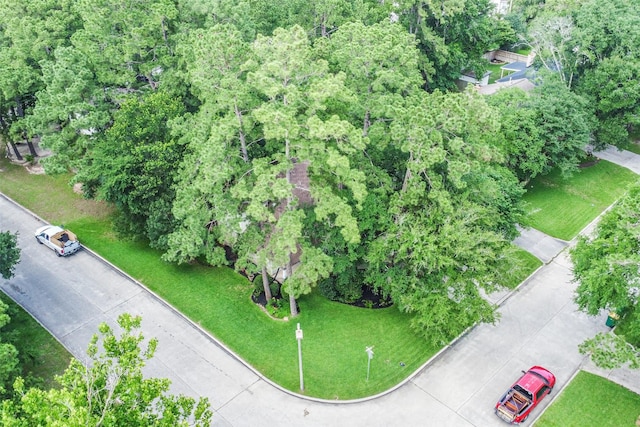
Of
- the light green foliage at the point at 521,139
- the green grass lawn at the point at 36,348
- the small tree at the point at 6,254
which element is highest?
the light green foliage at the point at 521,139

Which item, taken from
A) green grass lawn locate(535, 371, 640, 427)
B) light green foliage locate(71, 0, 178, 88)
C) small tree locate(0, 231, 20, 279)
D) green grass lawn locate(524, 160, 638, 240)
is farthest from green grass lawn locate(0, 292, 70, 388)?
green grass lawn locate(524, 160, 638, 240)

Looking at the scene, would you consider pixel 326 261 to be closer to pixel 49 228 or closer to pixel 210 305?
pixel 210 305

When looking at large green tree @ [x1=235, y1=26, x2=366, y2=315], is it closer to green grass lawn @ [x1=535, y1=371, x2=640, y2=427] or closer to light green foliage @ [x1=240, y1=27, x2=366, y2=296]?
light green foliage @ [x1=240, y1=27, x2=366, y2=296]

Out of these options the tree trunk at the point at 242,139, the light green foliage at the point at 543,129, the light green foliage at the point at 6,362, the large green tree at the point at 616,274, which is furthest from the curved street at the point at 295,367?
the tree trunk at the point at 242,139

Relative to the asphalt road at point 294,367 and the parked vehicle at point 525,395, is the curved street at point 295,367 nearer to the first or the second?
the asphalt road at point 294,367

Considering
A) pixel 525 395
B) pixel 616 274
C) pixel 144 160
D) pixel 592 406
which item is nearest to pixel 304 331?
pixel 525 395
